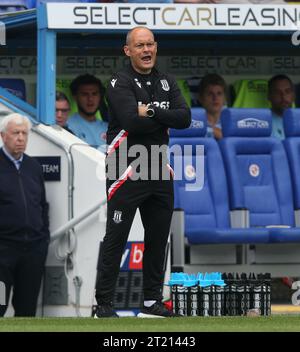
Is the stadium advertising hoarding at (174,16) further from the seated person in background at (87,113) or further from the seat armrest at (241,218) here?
the seat armrest at (241,218)

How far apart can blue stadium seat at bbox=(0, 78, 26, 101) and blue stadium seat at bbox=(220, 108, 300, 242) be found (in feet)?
6.45

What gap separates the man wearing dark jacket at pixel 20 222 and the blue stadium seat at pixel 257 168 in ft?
7.51

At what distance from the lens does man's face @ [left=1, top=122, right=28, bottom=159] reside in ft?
42.5

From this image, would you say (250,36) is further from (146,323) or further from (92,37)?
(146,323)

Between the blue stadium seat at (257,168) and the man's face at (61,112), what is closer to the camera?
the man's face at (61,112)

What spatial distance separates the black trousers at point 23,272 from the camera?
42.4 feet

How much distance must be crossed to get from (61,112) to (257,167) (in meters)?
2.01

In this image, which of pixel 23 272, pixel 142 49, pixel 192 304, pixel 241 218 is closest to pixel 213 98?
pixel 241 218

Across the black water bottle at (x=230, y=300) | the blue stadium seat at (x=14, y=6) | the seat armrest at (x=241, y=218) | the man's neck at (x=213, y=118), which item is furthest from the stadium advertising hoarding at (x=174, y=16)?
the black water bottle at (x=230, y=300)

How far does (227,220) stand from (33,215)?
2.27m

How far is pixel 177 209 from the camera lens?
13.8 m

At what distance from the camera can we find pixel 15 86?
15.1 m
